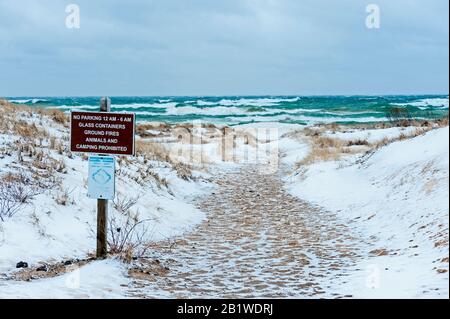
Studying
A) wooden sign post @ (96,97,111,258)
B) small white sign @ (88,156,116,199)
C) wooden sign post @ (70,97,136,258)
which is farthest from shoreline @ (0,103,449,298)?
wooden sign post @ (70,97,136,258)

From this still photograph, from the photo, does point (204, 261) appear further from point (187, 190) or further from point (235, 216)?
point (187, 190)

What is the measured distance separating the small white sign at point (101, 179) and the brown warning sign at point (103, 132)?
0.26 m

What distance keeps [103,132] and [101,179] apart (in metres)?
0.74

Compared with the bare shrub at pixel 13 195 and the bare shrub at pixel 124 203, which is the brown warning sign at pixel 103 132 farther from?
the bare shrub at pixel 124 203

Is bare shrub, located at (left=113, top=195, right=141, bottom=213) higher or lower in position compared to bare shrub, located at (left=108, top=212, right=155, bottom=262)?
higher

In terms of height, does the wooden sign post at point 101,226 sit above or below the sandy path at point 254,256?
above

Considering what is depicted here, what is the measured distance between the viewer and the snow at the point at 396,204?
741 cm

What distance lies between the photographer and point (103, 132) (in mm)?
8203

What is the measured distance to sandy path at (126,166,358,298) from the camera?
7.77 metres

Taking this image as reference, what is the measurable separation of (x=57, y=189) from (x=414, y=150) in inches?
384

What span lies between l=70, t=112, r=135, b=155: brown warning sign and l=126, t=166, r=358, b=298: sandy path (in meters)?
1.83

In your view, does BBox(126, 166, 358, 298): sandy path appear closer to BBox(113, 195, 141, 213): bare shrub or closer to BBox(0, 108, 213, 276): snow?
BBox(0, 108, 213, 276): snow

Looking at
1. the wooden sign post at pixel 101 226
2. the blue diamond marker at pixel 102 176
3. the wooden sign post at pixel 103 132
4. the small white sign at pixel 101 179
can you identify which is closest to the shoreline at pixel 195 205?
the wooden sign post at pixel 101 226
